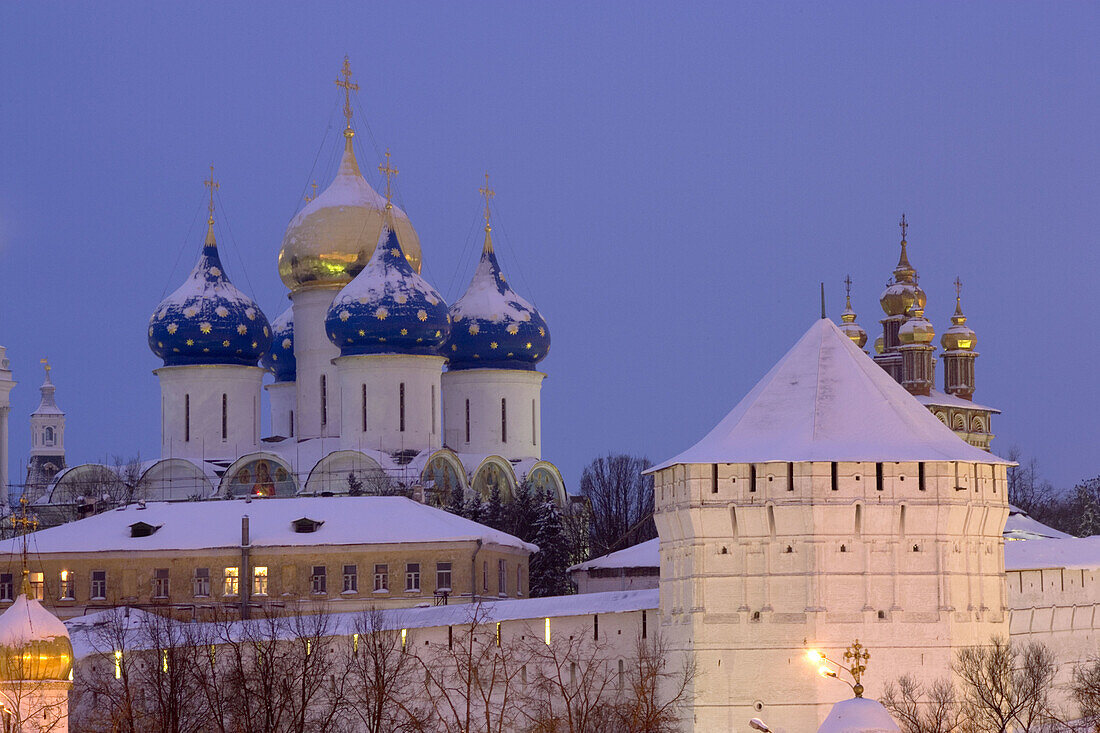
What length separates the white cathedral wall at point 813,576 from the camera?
31.0m

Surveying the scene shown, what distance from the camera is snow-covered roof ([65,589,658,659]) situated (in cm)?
3331

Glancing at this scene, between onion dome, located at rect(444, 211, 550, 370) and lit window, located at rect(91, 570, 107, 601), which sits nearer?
lit window, located at rect(91, 570, 107, 601)

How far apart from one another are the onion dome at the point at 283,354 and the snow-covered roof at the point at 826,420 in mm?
21563

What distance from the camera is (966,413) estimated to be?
193 feet

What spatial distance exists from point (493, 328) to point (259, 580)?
11.2 metres

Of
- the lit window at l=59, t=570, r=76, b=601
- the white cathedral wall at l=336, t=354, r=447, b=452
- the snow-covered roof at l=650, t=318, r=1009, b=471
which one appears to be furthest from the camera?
the white cathedral wall at l=336, t=354, r=447, b=452

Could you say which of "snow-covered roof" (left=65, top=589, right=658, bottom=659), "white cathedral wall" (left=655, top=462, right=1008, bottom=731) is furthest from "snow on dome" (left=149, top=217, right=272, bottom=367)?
"white cathedral wall" (left=655, top=462, right=1008, bottom=731)

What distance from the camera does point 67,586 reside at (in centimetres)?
4044

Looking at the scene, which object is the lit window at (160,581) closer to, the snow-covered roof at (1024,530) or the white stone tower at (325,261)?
the white stone tower at (325,261)

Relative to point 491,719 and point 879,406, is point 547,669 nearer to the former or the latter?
point 491,719

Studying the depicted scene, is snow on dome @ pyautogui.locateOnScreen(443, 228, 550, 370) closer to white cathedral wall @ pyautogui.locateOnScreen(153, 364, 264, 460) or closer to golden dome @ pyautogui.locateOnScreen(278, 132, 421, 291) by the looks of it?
golden dome @ pyautogui.locateOnScreen(278, 132, 421, 291)

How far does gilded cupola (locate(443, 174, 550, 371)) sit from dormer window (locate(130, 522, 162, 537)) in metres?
10.8

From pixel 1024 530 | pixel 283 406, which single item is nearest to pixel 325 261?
pixel 283 406

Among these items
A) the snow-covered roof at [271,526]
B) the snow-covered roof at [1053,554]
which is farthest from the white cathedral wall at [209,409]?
the snow-covered roof at [1053,554]
